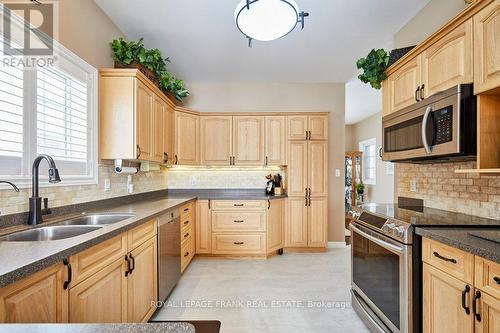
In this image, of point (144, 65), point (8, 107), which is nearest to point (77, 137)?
point (8, 107)

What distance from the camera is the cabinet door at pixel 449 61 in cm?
161

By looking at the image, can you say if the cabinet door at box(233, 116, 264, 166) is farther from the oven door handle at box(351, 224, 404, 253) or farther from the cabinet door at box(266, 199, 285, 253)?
the oven door handle at box(351, 224, 404, 253)

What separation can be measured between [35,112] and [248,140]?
110 inches

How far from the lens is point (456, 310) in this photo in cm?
132

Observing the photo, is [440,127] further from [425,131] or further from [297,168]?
[297,168]

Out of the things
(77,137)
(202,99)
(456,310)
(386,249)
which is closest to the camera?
(456,310)

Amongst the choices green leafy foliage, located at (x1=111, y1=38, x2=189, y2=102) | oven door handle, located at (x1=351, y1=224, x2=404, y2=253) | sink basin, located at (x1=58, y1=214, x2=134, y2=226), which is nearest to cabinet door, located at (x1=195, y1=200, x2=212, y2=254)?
sink basin, located at (x1=58, y1=214, x2=134, y2=226)

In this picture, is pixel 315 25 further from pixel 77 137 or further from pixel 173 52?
pixel 77 137

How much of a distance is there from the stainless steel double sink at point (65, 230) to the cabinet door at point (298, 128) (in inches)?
109

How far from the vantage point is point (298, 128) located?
4145 millimetres

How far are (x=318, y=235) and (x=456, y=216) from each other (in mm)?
2372

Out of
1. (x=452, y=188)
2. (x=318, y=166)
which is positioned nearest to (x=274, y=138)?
(x=318, y=166)

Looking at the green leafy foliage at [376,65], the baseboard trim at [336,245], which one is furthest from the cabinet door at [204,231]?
the green leafy foliage at [376,65]

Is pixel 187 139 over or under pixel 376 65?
under
